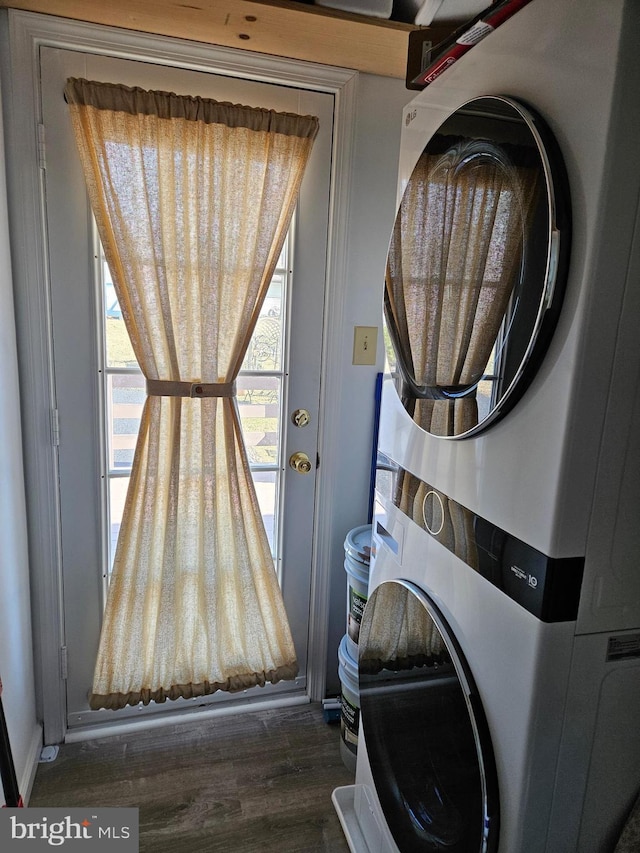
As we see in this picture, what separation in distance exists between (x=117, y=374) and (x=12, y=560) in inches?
22.4

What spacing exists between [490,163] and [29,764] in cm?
184

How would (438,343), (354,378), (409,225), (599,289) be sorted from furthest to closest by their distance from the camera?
(354,378)
(409,225)
(438,343)
(599,289)

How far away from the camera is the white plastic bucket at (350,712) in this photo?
1663 millimetres

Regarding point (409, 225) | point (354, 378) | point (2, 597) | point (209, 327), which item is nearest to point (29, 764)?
point (2, 597)

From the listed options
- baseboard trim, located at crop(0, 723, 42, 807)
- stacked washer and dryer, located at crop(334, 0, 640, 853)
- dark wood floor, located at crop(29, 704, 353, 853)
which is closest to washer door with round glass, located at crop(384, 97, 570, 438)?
stacked washer and dryer, located at crop(334, 0, 640, 853)

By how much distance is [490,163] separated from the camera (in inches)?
32.9

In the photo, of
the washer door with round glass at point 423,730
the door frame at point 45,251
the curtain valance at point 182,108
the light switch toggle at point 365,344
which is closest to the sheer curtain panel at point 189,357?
the curtain valance at point 182,108

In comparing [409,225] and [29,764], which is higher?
[409,225]

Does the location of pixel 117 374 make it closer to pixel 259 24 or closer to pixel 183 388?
pixel 183 388

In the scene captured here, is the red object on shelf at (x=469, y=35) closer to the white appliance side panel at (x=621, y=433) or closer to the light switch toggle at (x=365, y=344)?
the white appliance side panel at (x=621, y=433)

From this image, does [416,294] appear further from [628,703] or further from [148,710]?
[148,710]

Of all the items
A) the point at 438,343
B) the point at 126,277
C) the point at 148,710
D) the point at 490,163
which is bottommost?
the point at 148,710

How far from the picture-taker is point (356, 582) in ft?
Answer: 5.53

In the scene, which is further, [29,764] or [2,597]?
[29,764]
